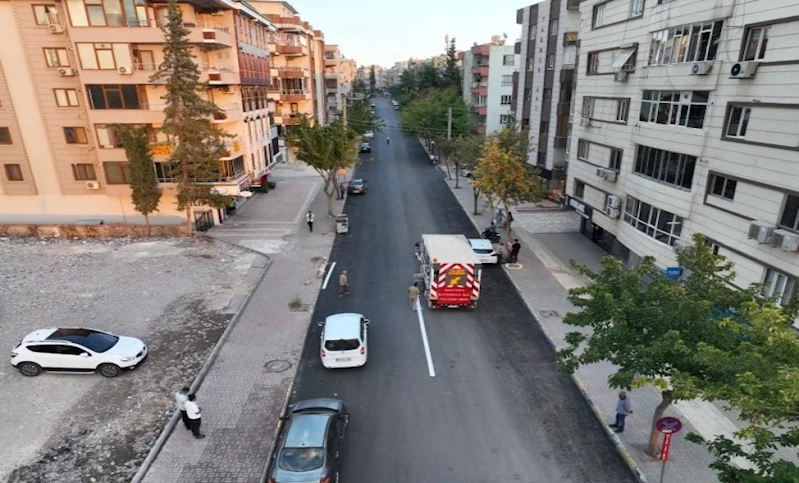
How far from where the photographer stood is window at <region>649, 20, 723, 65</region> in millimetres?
17047

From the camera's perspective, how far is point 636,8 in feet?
72.6

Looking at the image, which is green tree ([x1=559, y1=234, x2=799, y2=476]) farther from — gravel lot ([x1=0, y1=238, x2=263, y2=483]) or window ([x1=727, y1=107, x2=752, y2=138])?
gravel lot ([x1=0, y1=238, x2=263, y2=483])

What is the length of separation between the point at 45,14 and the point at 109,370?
24.8 m

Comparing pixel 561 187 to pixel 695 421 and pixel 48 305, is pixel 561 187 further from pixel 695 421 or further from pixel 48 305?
pixel 48 305

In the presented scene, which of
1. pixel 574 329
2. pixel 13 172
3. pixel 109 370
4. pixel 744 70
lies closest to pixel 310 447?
pixel 109 370

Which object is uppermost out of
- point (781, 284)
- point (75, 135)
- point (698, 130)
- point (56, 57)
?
point (56, 57)

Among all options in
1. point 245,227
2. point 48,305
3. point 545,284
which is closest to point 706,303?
point 545,284

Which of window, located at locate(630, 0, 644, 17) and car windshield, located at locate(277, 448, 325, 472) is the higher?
window, located at locate(630, 0, 644, 17)

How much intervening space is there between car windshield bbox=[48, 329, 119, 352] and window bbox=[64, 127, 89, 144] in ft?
64.6

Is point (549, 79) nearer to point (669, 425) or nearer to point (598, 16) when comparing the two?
point (598, 16)

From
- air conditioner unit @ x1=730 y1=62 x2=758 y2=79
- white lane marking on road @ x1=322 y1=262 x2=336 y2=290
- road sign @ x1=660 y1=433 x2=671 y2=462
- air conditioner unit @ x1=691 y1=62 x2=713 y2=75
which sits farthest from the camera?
white lane marking on road @ x1=322 y1=262 x2=336 y2=290

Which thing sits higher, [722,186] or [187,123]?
[187,123]

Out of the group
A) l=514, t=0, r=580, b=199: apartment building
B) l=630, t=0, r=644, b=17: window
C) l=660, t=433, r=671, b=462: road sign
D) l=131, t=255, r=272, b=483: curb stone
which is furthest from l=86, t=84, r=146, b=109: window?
l=660, t=433, r=671, b=462: road sign

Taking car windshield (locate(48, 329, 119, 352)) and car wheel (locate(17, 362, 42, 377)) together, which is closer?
car wheel (locate(17, 362, 42, 377))
